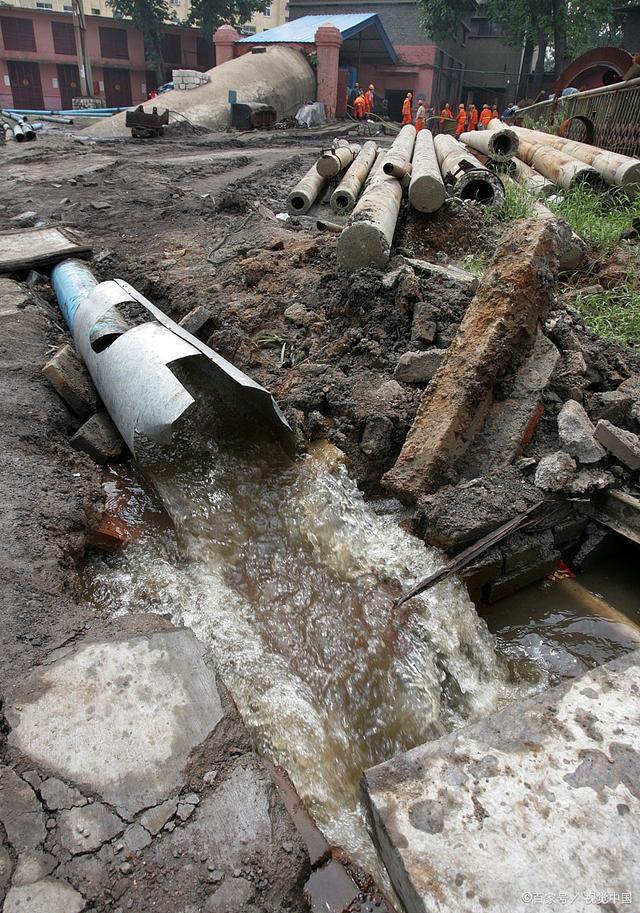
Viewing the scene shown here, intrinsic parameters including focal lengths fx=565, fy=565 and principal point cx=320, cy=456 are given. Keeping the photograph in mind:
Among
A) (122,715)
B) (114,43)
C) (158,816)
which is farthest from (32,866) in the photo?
(114,43)

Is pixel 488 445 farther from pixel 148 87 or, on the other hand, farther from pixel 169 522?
pixel 148 87

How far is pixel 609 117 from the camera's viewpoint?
966 cm

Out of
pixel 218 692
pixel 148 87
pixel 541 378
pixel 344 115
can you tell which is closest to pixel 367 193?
pixel 541 378

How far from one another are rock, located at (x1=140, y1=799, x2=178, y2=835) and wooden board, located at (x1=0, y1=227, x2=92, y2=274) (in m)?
5.17

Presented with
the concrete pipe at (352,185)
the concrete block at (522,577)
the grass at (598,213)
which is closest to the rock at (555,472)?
the concrete block at (522,577)

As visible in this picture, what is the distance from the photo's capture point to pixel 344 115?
75.2ft

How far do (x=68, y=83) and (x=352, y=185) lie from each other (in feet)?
100

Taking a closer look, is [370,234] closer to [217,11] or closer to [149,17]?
[149,17]

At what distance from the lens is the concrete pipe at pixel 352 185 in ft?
22.0

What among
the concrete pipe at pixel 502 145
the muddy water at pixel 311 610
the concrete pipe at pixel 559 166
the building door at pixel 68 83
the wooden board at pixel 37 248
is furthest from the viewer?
the building door at pixel 68 83

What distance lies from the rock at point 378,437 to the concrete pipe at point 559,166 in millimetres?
5200

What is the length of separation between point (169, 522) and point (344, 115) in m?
24.3

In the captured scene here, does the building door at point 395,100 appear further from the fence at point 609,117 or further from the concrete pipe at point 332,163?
the concrete pipe at point 332,163

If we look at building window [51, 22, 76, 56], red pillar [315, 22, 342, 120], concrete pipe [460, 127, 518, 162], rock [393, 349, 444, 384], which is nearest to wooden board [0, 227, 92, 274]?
rock [393, 349, 444, 384]
